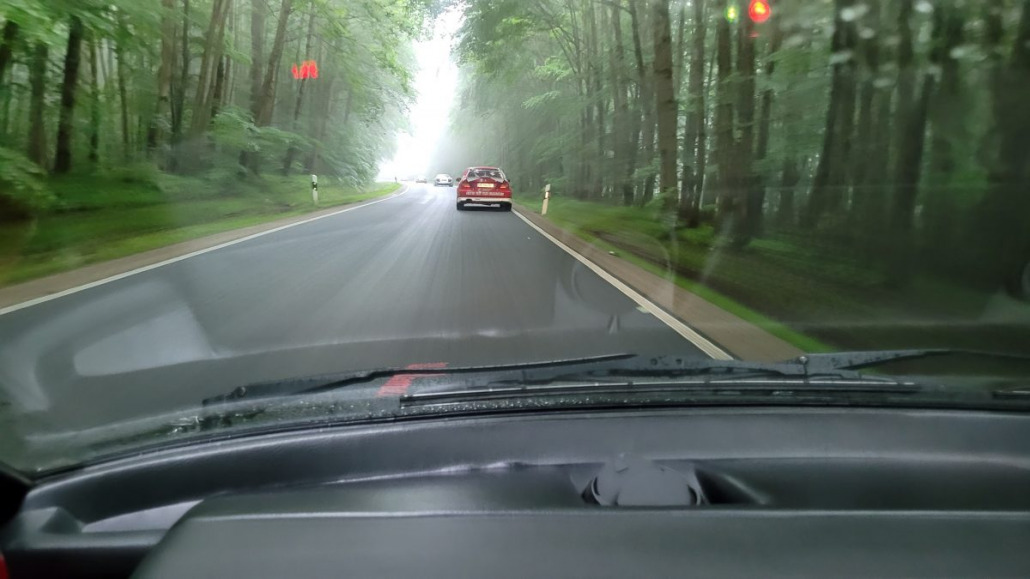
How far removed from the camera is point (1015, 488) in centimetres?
293

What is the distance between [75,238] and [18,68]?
4721 millimetres

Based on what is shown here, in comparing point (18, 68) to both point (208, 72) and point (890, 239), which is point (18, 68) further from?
point (890, 239)

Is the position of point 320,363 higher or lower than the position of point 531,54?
lower

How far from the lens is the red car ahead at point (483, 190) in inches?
1208

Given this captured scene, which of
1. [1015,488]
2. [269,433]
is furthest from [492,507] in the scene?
[1015,488]

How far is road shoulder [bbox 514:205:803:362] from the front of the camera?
7.17 m

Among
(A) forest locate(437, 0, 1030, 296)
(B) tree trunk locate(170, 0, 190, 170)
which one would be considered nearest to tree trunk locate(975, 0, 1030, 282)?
(A) forest locate(437, 0, 1030, 296)

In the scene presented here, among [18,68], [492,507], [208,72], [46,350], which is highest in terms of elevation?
[208,72]

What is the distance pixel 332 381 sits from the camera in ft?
12.7

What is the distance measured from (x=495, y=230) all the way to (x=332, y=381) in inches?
666

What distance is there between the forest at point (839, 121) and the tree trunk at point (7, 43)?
13.8 meters

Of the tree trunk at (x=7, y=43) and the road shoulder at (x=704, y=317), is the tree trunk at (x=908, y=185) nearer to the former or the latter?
the road shoulder at (x=704, y=317)

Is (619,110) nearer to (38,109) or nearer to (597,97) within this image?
(597,97)

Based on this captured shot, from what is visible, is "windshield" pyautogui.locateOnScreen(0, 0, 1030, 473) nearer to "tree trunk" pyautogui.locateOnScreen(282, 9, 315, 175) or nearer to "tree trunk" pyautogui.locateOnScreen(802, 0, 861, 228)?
"tree trunk" pyautogui.locateOnScreen(802, 0, 861, 228)
